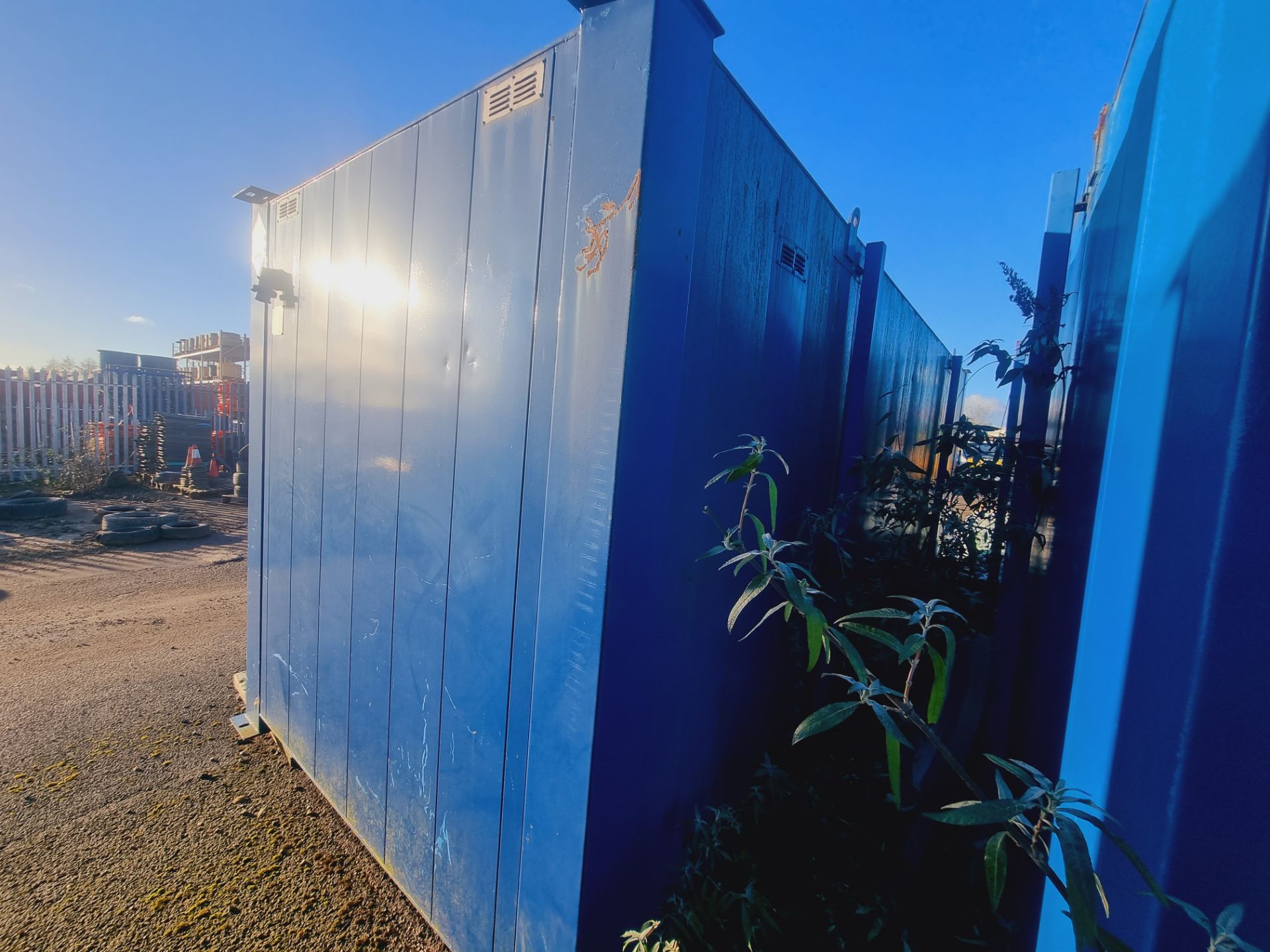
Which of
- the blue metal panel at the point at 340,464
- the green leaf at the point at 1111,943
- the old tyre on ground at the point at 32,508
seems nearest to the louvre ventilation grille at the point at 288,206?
the blue metal panel at the point at 340,464

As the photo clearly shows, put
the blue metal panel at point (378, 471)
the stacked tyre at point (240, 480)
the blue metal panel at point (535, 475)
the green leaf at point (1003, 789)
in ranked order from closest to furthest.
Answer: the green leaf at point (1003, 789) → the blue metal panel at point (535, 475) → the blue metal panel at point (378, 471) → the stacked tyre at point (240, 480)

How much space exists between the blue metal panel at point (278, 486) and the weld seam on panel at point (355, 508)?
0.64m

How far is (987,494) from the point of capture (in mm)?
2412

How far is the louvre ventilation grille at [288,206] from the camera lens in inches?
101

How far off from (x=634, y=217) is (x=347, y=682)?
2.08 metres

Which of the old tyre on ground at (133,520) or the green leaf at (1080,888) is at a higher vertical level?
the green leaf at (1080,888)

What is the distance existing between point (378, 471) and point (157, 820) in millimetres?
1768

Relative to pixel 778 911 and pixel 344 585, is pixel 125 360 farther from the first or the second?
pixel 778 911

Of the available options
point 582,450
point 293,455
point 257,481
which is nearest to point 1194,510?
point 582,450

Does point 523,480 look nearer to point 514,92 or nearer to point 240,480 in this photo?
point 514,92

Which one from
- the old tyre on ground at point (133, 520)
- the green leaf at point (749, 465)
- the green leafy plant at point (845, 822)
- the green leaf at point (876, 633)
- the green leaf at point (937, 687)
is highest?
the green leaf at point (749, 465)

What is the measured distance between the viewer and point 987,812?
1.95ft

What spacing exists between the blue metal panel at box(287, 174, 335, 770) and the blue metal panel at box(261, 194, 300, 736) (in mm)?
69

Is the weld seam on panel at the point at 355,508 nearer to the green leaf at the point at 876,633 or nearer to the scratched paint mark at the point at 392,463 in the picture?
the scratched paint mark at the point at 392,463
